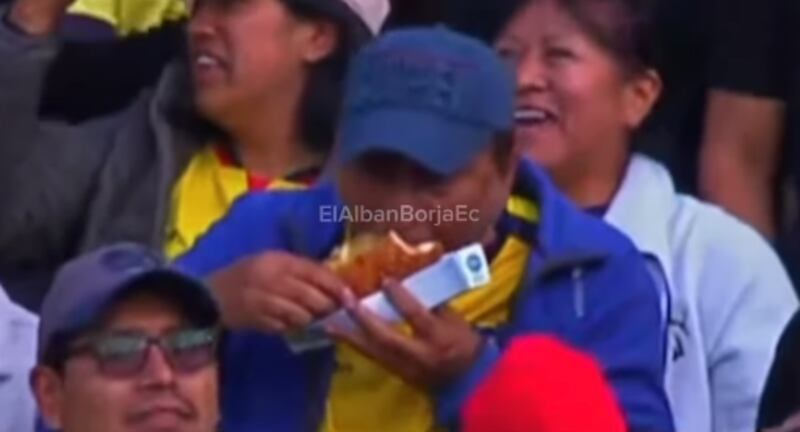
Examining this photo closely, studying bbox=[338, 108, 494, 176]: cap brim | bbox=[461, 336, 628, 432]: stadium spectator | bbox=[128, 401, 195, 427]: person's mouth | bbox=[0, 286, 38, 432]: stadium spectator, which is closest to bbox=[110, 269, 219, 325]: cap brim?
bbox=[128, 401, 195, 427]: person's mouth

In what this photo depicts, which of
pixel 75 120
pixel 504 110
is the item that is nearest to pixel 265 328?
pixel 504 110

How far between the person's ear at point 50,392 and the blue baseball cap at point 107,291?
0.03m

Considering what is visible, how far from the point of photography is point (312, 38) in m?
5.43

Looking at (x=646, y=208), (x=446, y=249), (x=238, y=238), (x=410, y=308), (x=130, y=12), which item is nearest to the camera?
(x=410, y=308)

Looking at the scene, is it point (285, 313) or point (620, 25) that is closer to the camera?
point (285, 313)

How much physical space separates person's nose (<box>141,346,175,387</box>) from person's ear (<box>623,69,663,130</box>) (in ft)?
4.25

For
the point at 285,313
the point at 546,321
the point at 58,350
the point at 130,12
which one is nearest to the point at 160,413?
the point at 58,350

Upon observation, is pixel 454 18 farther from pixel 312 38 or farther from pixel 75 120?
pixel 75 120

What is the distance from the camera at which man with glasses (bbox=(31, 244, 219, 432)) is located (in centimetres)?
434

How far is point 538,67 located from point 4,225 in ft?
3.19

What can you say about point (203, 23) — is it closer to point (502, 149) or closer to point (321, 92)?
point (321, 92)

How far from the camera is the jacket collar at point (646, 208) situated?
202 inches

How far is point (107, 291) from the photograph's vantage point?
14.2 feet

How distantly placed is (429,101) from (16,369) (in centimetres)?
82
